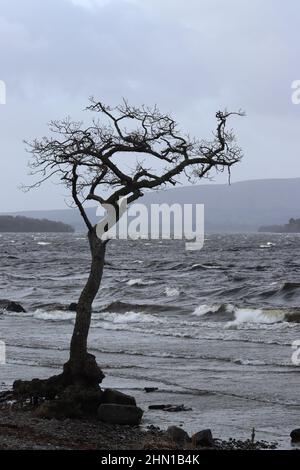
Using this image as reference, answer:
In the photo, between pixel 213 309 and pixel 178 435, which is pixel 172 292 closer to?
pixel 213 309

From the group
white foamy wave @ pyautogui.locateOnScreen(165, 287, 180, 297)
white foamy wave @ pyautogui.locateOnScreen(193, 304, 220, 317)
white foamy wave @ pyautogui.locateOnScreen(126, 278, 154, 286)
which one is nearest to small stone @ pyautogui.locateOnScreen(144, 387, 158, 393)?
white foamy wave @ pyautogui.locateOnScreen(193, 304, 220, 317)

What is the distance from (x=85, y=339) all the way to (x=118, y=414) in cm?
173

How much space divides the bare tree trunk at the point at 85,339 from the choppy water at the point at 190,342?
1.45m

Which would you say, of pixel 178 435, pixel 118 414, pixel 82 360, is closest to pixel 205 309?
pixel 82 360

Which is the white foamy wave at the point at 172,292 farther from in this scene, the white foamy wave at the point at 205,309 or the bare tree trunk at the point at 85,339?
the bare tree trunk at the point at 85,339

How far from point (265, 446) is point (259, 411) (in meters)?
3.22

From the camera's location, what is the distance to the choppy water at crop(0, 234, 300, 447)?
51.9 ft

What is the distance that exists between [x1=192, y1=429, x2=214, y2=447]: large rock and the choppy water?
1.28m

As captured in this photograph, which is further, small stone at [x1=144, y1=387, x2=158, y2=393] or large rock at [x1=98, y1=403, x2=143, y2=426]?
small stone at [x1=144, y1=387, x2=158, y2=393]

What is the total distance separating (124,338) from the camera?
1103 inches

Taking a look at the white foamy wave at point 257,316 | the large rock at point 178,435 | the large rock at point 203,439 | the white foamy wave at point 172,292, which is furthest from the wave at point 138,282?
the large rock at point 203,439

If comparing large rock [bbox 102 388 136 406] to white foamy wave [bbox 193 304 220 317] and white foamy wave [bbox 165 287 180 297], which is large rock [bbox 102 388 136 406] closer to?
white foamy wave [bbox 193 304 220 317]

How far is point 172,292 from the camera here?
46.4 m
